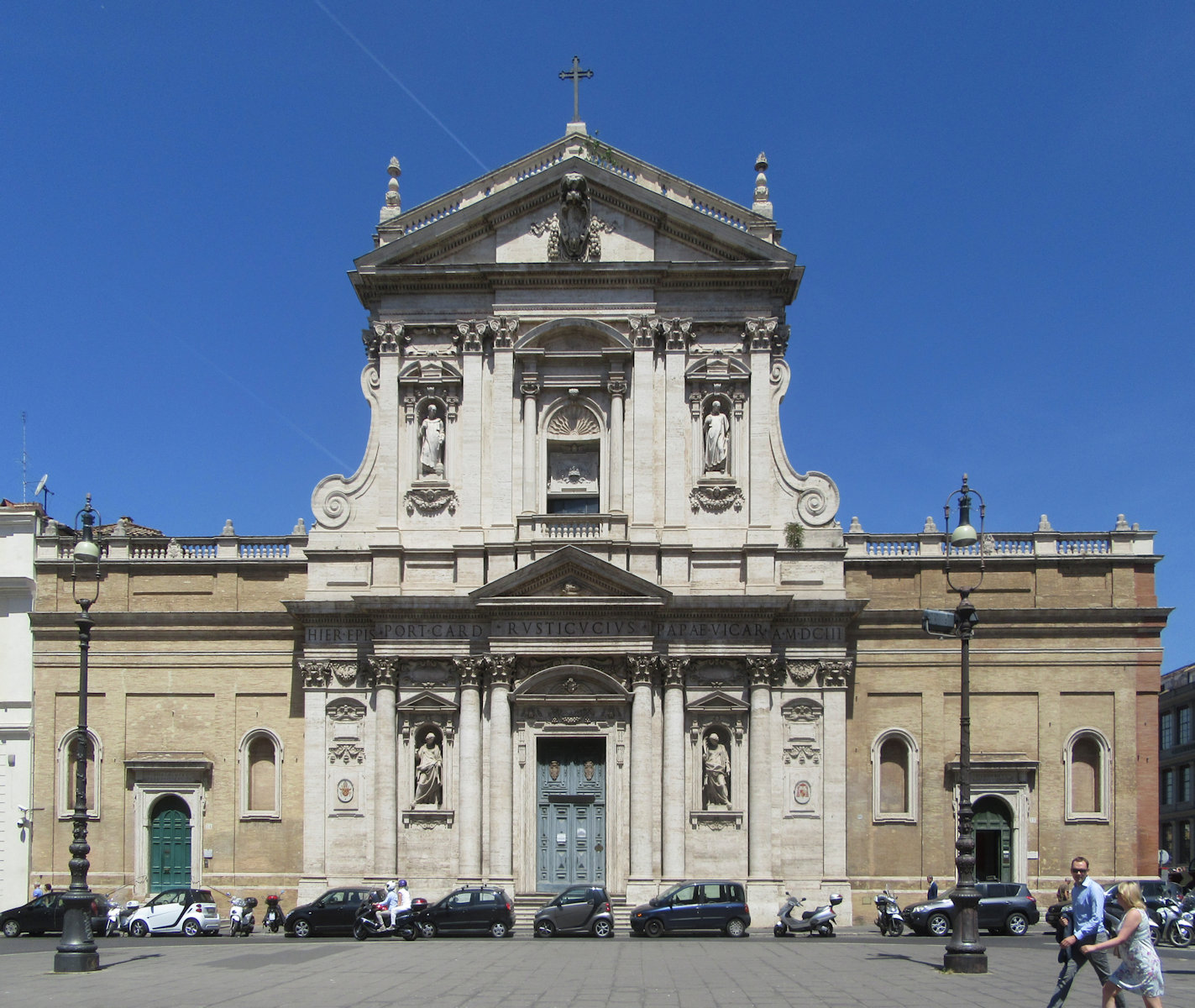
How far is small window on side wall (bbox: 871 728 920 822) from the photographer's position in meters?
40.4

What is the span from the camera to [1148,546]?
41.5 metres

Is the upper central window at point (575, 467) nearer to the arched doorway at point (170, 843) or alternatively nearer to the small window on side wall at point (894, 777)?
the small window on side wall at point (894, 777)

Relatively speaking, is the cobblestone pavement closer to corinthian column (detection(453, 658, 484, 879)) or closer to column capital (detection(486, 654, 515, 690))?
corinthian column (detection(453, 658, 484, 879))

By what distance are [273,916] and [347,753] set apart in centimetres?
492

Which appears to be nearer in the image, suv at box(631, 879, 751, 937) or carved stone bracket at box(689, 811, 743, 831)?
suv at box(631, 879, 751, 937)

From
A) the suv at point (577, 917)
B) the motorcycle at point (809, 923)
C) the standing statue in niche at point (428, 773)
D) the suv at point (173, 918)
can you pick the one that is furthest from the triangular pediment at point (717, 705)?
the suv at point (173, 918)

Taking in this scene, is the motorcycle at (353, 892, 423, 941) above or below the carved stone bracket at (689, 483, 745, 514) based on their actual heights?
below

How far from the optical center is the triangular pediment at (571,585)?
38625mm

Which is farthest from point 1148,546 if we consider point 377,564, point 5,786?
point 5,786

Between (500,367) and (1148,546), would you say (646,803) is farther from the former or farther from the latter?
(1148,546)

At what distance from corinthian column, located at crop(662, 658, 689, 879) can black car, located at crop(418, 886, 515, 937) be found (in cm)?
577

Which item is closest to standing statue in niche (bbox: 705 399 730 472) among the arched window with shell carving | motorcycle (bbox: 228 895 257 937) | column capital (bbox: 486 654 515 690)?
the arched window with shell carving

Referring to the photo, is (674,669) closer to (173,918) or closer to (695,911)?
(695,911)

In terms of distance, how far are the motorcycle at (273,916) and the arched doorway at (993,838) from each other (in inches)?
789
